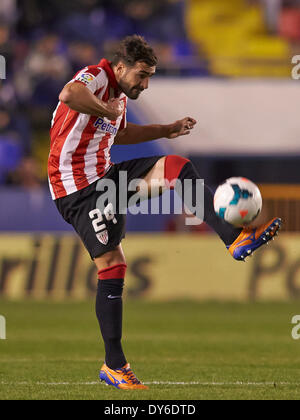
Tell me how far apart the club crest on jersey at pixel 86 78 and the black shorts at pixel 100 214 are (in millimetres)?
706

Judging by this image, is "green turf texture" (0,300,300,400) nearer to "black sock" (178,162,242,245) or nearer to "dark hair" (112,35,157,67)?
"black sock" (178,162,242,245)

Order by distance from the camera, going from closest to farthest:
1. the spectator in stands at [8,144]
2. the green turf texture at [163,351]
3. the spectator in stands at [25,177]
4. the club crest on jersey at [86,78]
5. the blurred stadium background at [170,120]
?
the club crest on jersey at [86,78] → the green turf texture at [163,351] → the blurred stadium background at [170,120] → the spectator in stands at [25,177] → the spectator in stands at [8,144]

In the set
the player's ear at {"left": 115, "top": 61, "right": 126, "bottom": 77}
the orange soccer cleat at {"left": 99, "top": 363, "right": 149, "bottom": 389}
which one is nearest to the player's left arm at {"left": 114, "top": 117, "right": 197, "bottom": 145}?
the player's ear at {"left": 115, "top": 61, "right": 126, "bottom": 77}

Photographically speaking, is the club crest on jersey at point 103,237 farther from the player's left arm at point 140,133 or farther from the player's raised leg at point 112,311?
the player's left arm at point 140,133

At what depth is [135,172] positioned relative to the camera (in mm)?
7316

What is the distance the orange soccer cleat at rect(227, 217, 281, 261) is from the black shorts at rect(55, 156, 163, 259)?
1.00 metres

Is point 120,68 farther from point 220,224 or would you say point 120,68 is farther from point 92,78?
point 220,224

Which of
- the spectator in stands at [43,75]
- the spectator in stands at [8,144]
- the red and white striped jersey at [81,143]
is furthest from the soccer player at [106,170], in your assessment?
the spectator in stands at [43,75]

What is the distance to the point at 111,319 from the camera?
7434 millimetres

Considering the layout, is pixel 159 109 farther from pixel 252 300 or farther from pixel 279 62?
pixel 252 300

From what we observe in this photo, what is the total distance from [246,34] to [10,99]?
7766 mm

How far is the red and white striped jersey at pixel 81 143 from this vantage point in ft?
23.8

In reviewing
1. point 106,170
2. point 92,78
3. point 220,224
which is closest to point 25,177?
point 106,170

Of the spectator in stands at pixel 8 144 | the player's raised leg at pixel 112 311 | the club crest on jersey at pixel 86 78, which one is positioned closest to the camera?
the club crest on jersey at pixel 86 78
